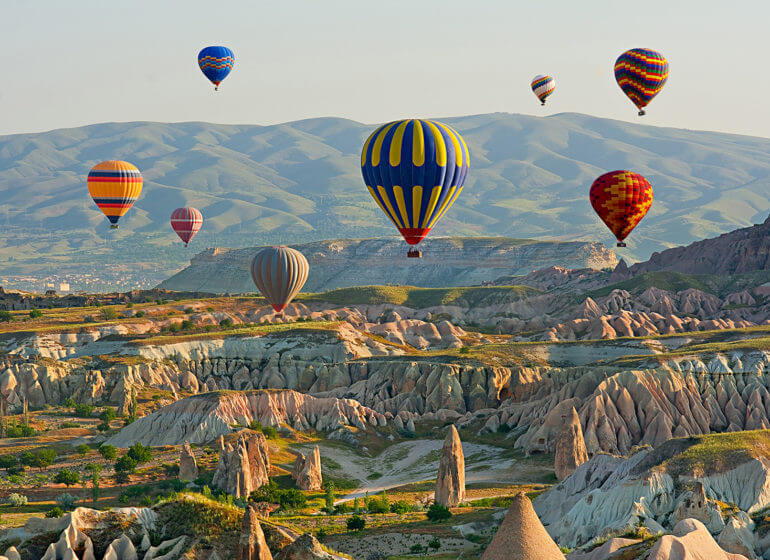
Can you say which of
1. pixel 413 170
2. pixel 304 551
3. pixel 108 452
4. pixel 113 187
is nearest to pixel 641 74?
pixel 413 170

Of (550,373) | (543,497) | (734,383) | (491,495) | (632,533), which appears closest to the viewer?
(632,533)

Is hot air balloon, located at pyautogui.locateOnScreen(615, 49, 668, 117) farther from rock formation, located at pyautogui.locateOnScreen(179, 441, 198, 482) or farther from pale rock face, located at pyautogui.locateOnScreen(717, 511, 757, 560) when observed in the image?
pale rock face, located at pyautogui.locateOnScreen(717, 511, 757, 560)

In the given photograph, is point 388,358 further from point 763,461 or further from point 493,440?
point 763,461

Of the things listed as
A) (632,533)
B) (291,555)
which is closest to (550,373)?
(632,533)

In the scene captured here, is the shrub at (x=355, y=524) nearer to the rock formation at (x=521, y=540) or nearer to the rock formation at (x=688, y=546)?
the rock formation at (x=688, y=546)

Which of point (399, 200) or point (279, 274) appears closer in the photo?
point (399, 200)

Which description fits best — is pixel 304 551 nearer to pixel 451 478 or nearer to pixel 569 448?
pixel 451 478

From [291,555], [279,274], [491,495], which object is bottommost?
[491,495]
